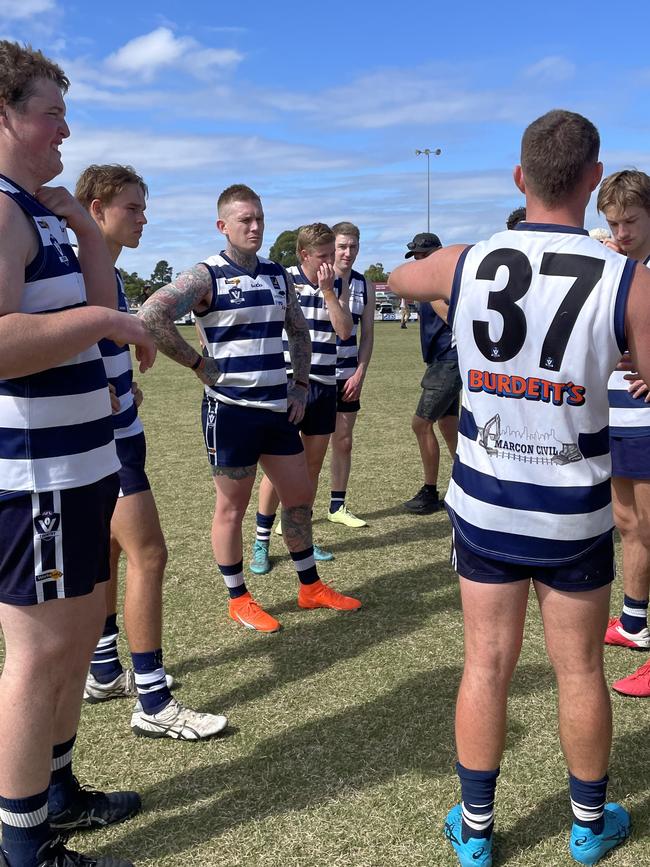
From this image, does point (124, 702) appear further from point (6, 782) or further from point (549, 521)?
point (549, 521)

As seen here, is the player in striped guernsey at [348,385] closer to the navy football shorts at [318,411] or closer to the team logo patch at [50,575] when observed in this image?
the navy football shorts at [318,411]

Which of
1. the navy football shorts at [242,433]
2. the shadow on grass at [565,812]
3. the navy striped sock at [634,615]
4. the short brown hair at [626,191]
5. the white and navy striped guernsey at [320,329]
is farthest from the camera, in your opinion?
the white and navy striped guernsey at [320,329]

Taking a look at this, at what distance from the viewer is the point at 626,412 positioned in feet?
12.1

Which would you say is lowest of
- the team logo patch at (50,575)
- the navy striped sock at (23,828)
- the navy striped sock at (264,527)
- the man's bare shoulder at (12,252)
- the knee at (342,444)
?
the navy striped sock at (264,527)

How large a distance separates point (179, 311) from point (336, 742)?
2.20 m

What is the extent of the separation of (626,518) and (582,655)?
71.7 inches

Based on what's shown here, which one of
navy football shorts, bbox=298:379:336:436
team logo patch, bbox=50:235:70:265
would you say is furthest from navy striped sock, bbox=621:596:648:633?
team logo patch, bbox=50:235:70:265

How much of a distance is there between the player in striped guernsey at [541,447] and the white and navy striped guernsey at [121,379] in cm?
143

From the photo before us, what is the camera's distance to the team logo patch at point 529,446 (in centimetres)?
224

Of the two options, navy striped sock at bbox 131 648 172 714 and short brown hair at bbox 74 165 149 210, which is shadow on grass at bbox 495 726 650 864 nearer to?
navy striped sock at bbox 131 648 172 714

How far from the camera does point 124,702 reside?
366 centimetres

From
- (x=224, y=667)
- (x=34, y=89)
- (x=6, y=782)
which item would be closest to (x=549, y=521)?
(x=6, y=782)

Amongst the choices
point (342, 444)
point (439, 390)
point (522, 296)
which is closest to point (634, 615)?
point (522, 296)

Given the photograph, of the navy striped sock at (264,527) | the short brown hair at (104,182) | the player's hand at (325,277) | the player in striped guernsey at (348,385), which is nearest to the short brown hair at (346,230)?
the player in striped guernsey at (348,385)
